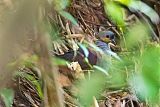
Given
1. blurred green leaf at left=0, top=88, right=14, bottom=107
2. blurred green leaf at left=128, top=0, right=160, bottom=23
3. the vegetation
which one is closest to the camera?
the vegetation

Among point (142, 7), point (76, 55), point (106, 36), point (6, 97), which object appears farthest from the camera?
point (106, 36)

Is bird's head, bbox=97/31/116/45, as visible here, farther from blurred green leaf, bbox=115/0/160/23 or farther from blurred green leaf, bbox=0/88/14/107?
blurred green leaf, bbox=0/88/14/107

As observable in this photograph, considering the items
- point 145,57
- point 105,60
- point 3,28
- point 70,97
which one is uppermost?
point 3,28

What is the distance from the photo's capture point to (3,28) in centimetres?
46

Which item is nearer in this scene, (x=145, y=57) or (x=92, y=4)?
(x=145, y=57)

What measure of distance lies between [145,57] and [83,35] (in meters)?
1.52

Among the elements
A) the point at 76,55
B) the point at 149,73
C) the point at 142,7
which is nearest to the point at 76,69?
the point at 76,55

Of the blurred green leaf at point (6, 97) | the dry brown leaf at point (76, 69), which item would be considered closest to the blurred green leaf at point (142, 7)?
the dry brown leaf at point (76, 69)

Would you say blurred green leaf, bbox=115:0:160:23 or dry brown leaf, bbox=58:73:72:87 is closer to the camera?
blurred green leaf, bbox=115:0:160:23

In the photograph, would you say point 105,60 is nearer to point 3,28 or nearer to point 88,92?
point 88,92

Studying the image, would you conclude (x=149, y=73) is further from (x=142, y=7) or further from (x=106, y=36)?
(x=106, y=36)

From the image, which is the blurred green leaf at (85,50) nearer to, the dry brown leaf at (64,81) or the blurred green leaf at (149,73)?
the dry brown leaf at (64,81)

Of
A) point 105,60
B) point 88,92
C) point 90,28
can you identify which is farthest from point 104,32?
point 88,92

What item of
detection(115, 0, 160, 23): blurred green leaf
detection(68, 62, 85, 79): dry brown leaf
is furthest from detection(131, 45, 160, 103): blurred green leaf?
detection(68, 62, 85, 79): dry brown leaf
